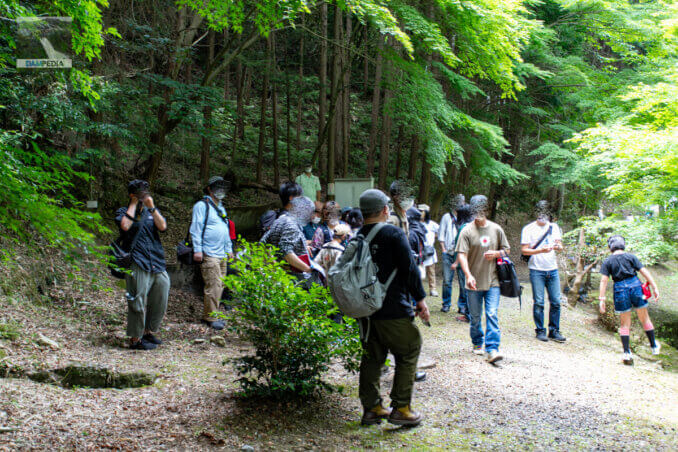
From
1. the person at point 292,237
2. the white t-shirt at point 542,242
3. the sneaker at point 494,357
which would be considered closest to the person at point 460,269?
the white t-shirt at point 542,242

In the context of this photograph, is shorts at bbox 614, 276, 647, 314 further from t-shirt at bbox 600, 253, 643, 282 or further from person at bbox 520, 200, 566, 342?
person at bbox 520, 200, 566, 342

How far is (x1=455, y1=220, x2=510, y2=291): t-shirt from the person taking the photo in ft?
20.1

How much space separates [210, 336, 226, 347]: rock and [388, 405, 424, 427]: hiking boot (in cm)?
289

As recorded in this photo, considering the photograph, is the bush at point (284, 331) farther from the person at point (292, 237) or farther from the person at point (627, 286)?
the person at point (627, 286)

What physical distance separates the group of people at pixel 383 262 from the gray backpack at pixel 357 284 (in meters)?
0.15

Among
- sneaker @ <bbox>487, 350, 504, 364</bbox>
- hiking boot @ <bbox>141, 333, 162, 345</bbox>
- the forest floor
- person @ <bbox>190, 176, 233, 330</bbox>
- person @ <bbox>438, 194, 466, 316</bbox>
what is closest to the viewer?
the forest floor

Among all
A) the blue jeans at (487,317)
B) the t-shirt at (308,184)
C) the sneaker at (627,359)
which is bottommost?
the sneaker at (627,359)

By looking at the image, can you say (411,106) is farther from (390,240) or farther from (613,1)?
(613,1)

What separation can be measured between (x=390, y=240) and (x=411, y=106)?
8.32 m

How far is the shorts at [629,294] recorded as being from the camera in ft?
23.6

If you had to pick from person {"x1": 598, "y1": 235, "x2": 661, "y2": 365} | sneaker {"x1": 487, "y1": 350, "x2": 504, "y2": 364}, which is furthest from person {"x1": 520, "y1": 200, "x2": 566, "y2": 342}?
sneaker {"x1": 487, "y1": 350, "x2": 504, "y2": 364}

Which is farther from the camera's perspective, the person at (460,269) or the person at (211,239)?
the person at (460,269)

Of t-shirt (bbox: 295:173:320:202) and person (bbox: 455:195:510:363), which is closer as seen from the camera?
person (bbox: 455:195:510:363)

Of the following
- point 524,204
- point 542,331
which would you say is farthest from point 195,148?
point 524,204
